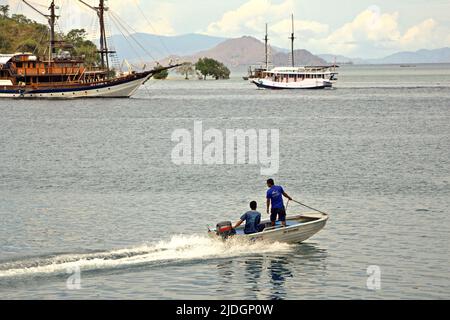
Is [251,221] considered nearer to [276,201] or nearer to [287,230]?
[276,201]

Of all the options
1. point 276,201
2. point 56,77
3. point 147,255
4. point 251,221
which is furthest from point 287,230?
point 56,77

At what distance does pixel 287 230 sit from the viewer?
31.6 meters

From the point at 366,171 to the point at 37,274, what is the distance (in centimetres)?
3136

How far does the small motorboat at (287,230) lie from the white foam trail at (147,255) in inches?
9.8

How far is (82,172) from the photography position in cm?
5528

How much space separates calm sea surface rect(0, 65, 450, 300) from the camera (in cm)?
2731

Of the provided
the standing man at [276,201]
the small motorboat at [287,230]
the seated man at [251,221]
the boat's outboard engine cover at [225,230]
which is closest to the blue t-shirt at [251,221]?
the seated man at [251,221]

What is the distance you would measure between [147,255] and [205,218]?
819cm

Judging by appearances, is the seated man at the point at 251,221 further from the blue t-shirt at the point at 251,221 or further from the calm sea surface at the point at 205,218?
the calm sea surface at the point at 205,218

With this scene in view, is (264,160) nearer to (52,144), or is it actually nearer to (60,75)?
(52,144)

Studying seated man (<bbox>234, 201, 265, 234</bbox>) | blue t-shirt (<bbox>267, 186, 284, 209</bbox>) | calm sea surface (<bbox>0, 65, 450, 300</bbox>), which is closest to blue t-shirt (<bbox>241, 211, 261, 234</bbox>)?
seated man (<bbox>234, 201, 265, 234</bbox>)

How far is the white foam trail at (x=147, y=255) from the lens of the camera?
28656 millimetres

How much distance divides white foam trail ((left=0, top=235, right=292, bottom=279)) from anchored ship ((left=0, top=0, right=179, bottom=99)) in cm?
11115
